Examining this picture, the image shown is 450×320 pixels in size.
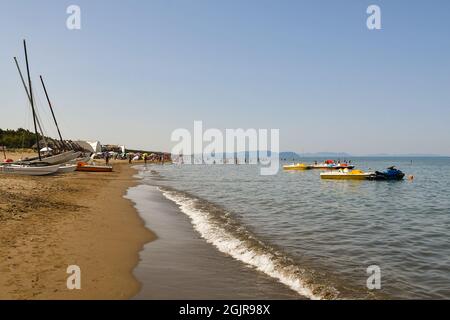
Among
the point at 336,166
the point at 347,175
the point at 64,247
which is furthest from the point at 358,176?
the point at 64,247

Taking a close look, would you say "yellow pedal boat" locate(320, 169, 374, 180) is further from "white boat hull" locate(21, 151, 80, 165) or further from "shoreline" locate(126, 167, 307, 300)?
"shoreline" locate(126, 167, 307, 300)

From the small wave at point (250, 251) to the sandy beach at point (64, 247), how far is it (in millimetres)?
2649

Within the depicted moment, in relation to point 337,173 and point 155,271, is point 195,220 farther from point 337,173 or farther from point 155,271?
point 337,173

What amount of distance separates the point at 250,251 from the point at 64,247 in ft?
18.3

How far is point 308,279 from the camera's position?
9.58 meters

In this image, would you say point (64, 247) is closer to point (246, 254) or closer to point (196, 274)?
point (196, 274)

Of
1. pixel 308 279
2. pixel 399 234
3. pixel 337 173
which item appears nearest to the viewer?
pixel 308 279

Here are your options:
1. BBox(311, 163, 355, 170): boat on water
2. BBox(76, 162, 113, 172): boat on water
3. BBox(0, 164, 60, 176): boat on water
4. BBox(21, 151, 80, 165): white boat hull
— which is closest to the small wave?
BBox(0, 164, 60, 176): boat on water

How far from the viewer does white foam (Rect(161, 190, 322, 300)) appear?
9.35 m

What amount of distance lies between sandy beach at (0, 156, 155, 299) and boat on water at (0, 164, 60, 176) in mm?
15716

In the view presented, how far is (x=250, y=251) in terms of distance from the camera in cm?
1242

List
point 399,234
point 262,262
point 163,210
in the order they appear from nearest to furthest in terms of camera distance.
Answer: point 262,262, point 399,234, point 163,210

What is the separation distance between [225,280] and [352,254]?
5198 mm
